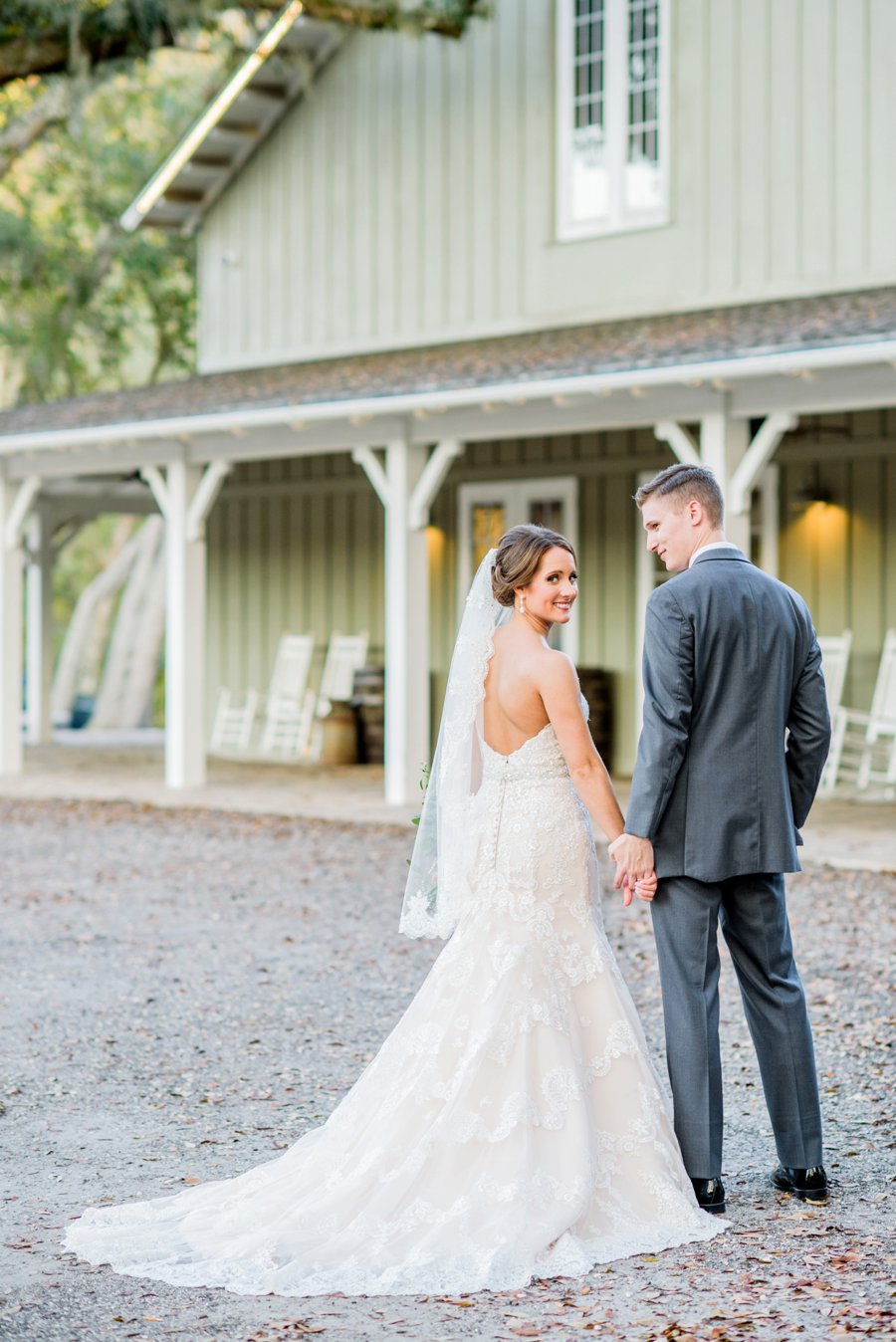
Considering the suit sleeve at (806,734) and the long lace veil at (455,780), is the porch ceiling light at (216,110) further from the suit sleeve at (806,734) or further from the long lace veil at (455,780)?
the suit sleeve at (806,734)

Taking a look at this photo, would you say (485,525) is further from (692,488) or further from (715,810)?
(715,810)

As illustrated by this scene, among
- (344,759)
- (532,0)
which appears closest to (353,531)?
(344,759)

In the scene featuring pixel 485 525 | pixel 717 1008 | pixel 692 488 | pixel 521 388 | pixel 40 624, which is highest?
pixel 521 388

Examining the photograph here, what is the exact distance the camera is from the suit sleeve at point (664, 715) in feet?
13.7

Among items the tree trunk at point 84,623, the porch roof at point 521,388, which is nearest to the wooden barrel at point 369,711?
the porch roof at point 521,388

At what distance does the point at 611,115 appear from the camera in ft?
47.3

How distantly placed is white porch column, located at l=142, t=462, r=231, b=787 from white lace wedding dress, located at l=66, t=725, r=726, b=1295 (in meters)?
9.83

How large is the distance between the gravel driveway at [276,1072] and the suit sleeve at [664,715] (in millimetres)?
1021

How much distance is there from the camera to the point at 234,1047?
6070mm

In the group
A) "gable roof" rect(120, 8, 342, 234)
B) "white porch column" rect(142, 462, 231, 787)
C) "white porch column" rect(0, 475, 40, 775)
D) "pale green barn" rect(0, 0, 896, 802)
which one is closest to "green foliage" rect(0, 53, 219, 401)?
"gable roof" rect(120, 8, 342, 234)

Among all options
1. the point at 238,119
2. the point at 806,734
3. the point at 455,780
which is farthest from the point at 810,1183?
the point at 238,119

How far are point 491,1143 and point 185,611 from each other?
10390 mm

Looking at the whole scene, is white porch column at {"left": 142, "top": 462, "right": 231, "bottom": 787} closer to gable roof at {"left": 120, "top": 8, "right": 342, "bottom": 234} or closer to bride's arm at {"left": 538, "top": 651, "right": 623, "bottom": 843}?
gable roof at {"left": 120, "top": 8, "right": 342, "bottom": 234}

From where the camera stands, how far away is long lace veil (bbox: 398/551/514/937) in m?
4.54
